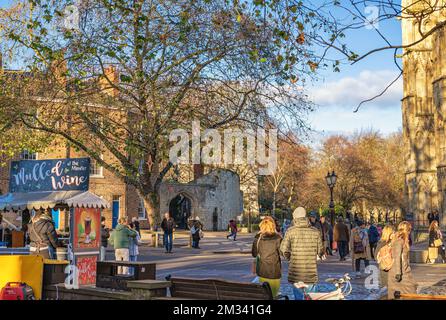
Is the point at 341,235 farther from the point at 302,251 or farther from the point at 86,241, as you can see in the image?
the point at 302,251

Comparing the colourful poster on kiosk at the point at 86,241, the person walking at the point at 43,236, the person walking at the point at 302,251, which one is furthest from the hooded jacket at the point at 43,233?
the person walking at the point at 302,251

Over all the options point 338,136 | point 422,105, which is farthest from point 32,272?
point 338,136

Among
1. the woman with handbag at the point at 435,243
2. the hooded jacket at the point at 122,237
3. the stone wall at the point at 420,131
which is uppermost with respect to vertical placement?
the stone wall at the point at 420,131

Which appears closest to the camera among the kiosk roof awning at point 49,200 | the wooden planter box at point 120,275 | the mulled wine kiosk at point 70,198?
the wooden planter box at point 120,275

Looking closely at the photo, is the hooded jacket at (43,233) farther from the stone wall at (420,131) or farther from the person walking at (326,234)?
the stone wall at (420,131)

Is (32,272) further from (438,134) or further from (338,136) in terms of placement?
(338,136)

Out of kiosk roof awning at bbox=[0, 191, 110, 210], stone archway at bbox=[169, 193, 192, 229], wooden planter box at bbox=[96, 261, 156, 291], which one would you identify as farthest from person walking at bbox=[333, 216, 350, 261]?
stone archway at bbox=[169, 193, 192, 229]

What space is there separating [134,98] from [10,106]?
461cm

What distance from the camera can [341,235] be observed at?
2458 centimetres

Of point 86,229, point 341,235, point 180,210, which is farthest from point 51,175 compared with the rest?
point 180,210

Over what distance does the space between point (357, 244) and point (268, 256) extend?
33.0 feet

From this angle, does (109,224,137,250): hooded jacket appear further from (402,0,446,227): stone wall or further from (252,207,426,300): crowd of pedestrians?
(402,0,446,227): stone wall

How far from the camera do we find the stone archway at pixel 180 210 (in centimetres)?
5978

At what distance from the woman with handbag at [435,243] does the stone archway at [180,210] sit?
3647 centimetres
